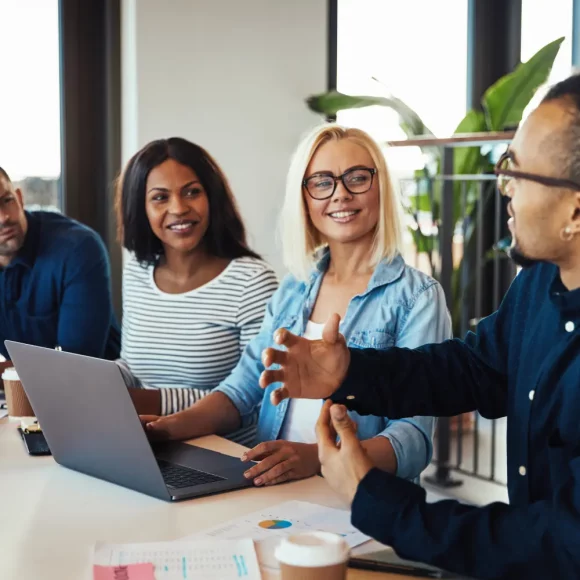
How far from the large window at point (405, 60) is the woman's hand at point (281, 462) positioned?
3034 millimetres

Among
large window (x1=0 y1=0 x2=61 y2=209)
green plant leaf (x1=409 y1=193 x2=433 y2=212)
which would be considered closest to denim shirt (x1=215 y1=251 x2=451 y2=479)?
large window (x1=0 y1=0 x2=61 y2=209)

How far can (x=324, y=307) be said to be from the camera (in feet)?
6.89

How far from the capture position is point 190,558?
1.21m

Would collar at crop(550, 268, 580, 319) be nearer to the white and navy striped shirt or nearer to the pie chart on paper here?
the pie chart on paper

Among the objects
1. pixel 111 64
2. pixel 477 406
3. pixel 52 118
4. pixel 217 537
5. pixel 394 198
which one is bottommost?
pixel 217 537

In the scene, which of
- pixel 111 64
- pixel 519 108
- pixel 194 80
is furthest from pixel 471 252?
pixel 111 64

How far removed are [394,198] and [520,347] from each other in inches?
27.3

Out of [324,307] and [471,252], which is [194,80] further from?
[324,307]

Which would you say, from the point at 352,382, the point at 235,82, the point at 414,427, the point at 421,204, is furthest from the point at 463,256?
the point at 352,382

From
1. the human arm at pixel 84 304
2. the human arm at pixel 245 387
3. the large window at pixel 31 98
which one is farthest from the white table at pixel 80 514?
the large window at pixel 31 98

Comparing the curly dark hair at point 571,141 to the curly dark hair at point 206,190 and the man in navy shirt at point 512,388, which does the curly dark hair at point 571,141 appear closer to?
the man in navy shirt at point 512,388

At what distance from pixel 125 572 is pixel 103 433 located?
1.34 ft

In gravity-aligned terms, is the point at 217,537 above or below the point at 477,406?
below

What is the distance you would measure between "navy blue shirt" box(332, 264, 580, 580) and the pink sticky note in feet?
0.93
